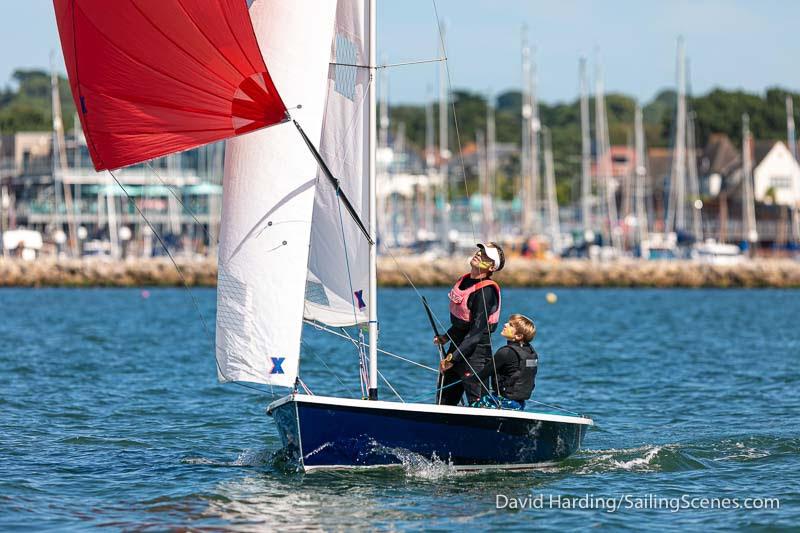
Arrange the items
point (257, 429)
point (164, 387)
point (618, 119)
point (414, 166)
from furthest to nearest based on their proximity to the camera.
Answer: point (618, 119)
point (414, 166)
point (164, 387)
point (257, 429)

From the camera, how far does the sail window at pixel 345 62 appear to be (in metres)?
12.5

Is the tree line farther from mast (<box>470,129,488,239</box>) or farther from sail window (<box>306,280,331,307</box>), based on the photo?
sail window (<box>306,280,331,307</box>)

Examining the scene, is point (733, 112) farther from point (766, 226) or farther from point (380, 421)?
point (380, 421)

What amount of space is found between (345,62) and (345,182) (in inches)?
47.0

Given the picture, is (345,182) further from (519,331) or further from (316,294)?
(519,331)

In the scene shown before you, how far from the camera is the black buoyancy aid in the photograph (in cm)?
1280

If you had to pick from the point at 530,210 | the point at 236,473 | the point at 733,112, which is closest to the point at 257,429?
the point at 236,473

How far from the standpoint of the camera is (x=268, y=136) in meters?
12.1

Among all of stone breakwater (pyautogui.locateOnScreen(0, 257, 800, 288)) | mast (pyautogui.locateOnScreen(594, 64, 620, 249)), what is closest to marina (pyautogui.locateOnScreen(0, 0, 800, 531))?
stone breakwater (pyautogui.locateOnScreen(0, 257, 800, 288))

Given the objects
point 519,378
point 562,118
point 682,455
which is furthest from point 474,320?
point 562,118

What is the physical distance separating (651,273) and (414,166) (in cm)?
4373

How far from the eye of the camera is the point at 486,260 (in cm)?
→ 1248

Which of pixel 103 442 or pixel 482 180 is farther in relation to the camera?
pixel 482 180

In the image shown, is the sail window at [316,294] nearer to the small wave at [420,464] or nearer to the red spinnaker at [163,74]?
the small wave at [420,464]
